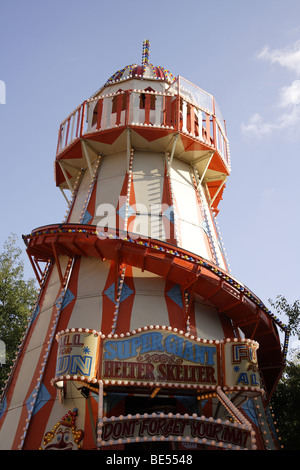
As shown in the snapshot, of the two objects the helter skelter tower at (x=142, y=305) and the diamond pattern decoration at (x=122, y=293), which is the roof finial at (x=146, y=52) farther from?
the diamond pattern decoration at (x=122, y=293)

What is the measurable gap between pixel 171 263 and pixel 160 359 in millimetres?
3724

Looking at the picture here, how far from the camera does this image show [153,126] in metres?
18.6

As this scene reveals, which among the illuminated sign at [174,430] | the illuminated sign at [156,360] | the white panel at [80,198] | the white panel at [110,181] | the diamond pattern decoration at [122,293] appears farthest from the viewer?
the white panel at [80,198]

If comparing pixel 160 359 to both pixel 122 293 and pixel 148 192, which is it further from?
pixel 148 192

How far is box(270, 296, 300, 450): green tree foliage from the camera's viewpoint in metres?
18.8

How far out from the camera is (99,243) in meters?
15.3

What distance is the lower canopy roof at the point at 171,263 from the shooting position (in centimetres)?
1500

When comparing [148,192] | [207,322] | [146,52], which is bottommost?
A: [207,322]

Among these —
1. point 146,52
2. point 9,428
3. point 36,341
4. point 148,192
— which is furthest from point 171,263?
point 146,52

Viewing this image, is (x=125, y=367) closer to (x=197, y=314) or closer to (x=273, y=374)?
(x=197, y=314)

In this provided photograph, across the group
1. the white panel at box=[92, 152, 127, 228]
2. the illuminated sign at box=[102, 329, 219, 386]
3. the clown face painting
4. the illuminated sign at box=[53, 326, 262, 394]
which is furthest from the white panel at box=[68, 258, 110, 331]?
the clown face painting

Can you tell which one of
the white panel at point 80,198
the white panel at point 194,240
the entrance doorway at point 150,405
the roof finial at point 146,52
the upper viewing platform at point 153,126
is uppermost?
the roof finial at point 146,52

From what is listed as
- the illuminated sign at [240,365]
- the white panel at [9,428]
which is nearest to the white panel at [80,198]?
the white panel at [9,428]

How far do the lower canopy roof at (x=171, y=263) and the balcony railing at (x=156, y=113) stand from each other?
5.45 meters
